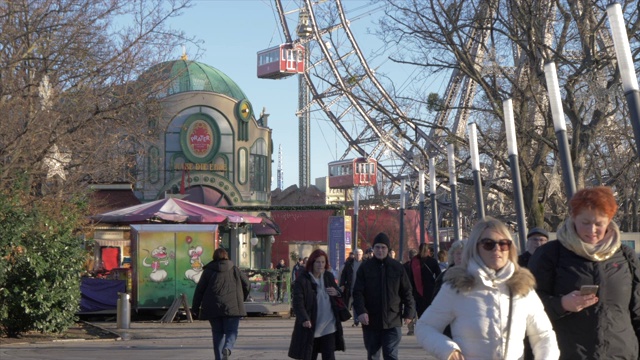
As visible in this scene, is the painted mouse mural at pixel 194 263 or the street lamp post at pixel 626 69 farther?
the painted mouse mural at pixel 194 263

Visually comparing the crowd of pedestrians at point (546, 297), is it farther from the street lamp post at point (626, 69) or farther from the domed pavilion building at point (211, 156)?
the domed pavilion building at point (211, 156)

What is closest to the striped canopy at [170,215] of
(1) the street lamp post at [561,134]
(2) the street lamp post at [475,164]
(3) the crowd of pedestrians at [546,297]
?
(2) the street lamp post at [475,164]

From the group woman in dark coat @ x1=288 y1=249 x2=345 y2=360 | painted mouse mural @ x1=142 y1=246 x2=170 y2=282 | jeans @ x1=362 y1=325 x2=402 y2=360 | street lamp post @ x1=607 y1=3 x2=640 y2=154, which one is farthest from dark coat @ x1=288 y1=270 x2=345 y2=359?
painted mouse mural @ x1=142 y1=246 x2=170 y2=282

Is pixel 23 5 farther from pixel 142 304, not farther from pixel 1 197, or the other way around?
pixel 142 304

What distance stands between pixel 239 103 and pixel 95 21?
33277 mm

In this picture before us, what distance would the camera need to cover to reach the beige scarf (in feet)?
19.5

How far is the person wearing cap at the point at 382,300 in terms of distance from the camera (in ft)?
37.8

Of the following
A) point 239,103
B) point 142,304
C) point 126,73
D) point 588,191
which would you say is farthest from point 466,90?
point 588,191

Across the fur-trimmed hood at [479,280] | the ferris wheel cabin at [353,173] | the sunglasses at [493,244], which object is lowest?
the fur-trimmed hood at [479,280]

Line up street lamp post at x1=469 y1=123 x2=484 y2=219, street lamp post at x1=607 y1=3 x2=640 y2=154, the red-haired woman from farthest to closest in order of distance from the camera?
street lamp post at x1=469 y1=123 x2=484 y2=219 < street lamp post at x1=607 y1=3 x2=640 y2=154 < the red-haired woman

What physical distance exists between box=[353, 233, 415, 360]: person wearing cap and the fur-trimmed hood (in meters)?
6.10

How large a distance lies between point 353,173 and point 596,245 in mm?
83287

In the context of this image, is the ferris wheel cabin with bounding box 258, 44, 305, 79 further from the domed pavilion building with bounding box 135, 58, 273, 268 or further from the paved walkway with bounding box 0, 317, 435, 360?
the paved walkway with bounding box 0, 317, 435, 360

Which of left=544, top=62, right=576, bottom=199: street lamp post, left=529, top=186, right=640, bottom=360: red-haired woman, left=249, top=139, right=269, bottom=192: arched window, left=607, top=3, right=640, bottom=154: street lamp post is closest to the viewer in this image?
left=529, top=186, right=640, bottom=360: red-haired woman
